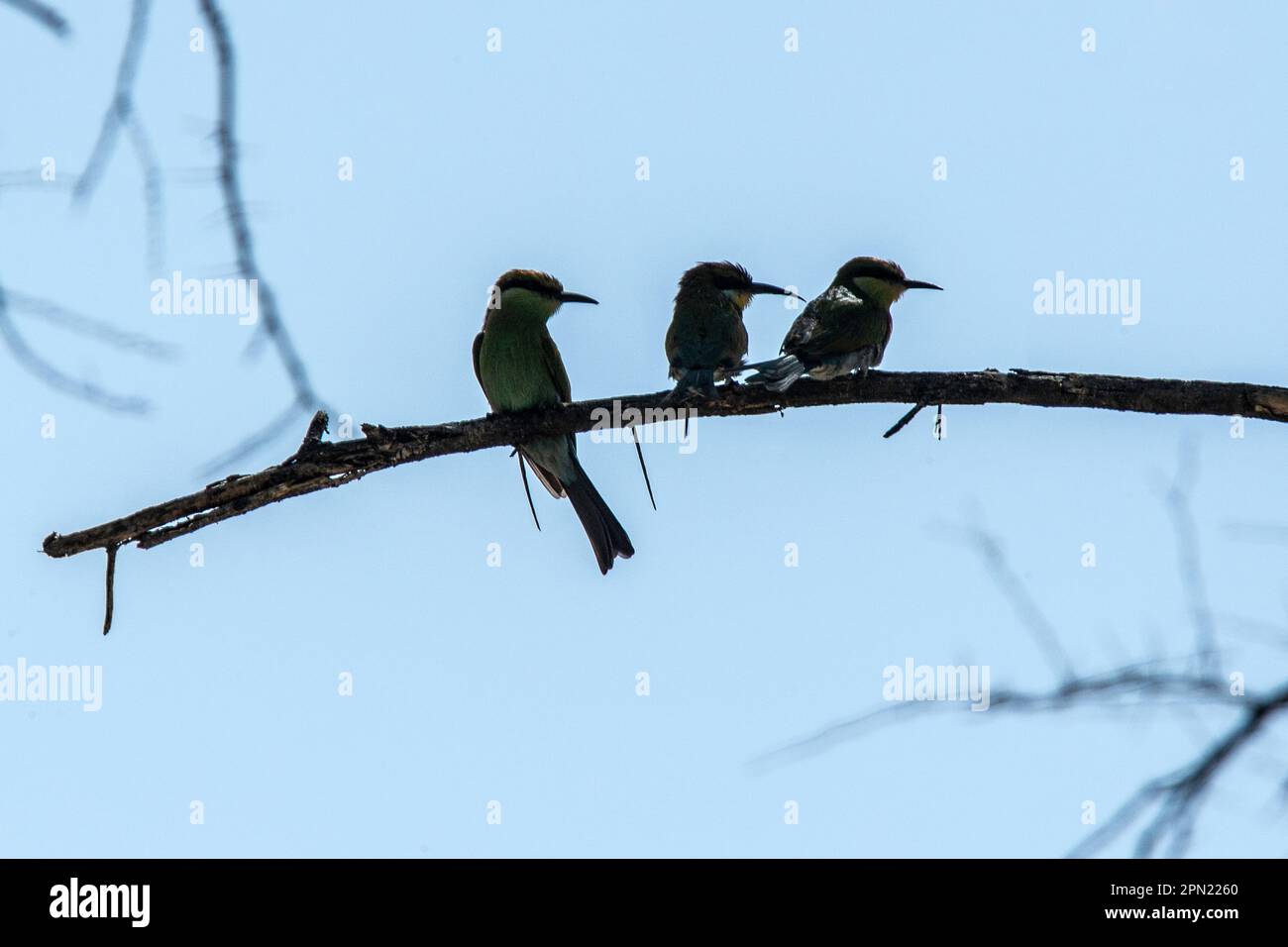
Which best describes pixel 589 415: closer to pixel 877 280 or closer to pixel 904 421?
pixel 904 421

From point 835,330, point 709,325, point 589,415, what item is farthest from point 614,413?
point 835,330

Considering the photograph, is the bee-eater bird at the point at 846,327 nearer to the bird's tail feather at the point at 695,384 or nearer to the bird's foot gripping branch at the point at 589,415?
the bird's tail feather at the point at 695,384

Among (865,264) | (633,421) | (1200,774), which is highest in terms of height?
(865,264)

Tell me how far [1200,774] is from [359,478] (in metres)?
2.46

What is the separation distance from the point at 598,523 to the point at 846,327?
3.71 ft

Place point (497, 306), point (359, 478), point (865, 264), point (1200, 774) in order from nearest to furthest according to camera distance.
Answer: point (1200, 774) → point (359, 478) → point (497, 306) → point (865, 264)

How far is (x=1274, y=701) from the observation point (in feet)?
4.48

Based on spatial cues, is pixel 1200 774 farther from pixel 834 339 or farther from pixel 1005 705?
pixel 834 339

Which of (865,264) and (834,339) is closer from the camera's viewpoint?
(834,339)

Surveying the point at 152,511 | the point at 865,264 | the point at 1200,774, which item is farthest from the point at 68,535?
the point at 865,264

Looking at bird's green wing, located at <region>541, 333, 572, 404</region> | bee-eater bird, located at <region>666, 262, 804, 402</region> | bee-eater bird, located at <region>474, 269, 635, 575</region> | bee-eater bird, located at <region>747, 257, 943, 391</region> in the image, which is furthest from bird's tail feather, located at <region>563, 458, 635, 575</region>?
bee-eater bird, located at <region>747, 257, 943, 391</region>

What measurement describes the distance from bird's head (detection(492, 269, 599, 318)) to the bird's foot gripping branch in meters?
1.55

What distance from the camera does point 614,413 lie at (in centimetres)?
386

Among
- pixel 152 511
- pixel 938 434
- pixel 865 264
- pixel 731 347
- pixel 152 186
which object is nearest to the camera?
pixel 152 186
